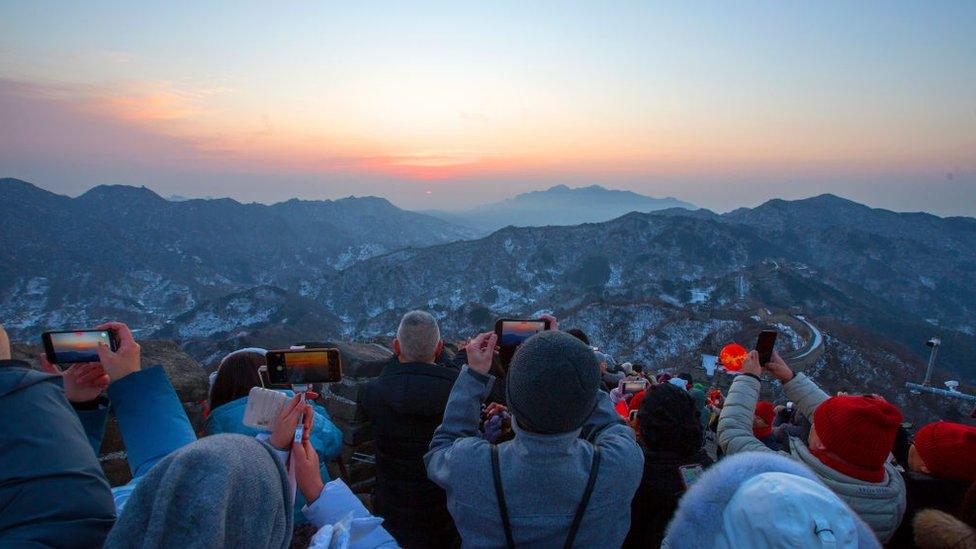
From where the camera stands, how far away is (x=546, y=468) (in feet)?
6.77

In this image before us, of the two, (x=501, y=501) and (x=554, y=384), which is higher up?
(x=554, y=384)

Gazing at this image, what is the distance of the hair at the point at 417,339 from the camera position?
144 inches

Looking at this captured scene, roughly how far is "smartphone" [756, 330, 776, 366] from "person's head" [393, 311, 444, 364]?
2.48 m

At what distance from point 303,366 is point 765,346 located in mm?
3395

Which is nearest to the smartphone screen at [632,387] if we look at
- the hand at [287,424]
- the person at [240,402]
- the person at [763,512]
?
the person at [240,402]

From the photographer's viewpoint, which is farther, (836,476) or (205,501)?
(836,476)

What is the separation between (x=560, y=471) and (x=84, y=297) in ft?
665

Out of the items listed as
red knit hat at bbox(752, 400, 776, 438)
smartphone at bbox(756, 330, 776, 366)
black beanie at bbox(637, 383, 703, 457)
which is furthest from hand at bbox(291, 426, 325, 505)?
red knit hat at bbox(752, 400, 776, 438)

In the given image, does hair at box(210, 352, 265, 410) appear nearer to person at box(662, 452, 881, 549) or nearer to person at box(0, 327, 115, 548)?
person at box(0, 327, 115, 548)

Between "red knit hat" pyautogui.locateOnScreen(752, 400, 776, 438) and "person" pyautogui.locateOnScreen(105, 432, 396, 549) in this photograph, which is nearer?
"person" pyautogui.locateOnScreen(105, 432, 396, 549)

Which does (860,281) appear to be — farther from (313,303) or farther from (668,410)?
(668,410)

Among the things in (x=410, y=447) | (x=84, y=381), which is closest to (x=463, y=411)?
(x=410, y=447)

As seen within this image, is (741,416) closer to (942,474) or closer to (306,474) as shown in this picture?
(942,474)

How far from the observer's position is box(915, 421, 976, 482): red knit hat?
10.3ft
